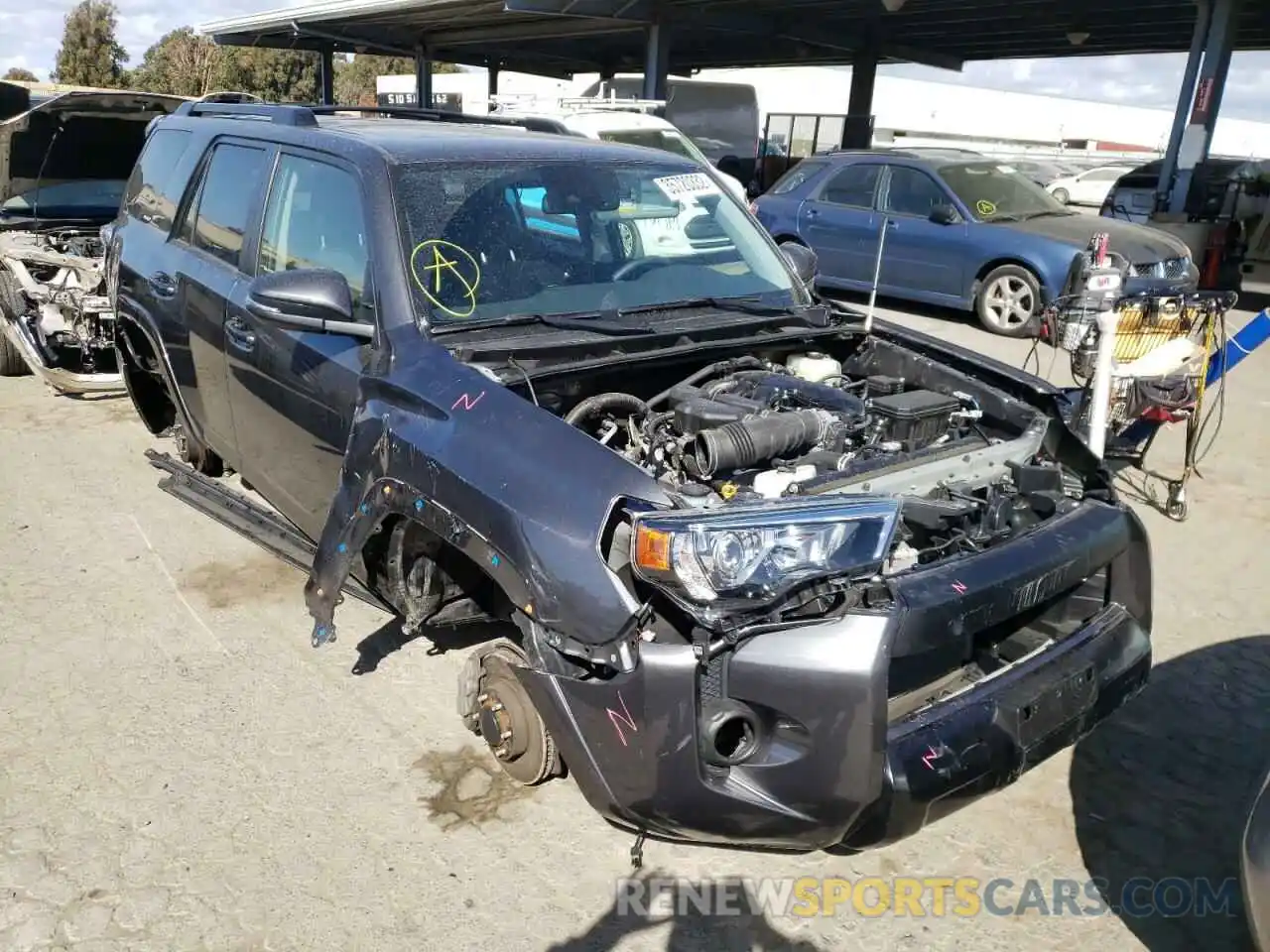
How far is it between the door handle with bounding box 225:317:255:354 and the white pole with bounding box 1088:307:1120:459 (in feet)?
12.1

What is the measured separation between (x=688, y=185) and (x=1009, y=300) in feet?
21.7

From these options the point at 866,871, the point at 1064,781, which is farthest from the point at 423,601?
the point at 1064,781

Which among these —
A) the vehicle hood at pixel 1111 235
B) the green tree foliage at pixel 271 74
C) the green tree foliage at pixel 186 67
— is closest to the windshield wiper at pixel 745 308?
the vehicle hood at pixel 1111 235

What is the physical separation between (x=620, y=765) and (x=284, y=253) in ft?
7.88

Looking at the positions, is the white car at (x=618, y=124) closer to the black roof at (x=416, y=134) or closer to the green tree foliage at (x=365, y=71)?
the black roof at (x=416, y=134)

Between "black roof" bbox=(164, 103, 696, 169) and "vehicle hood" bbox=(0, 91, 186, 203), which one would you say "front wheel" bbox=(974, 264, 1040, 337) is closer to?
"black roof" bbox=(164, 103, 696, 169)

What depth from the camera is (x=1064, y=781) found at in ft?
10.4

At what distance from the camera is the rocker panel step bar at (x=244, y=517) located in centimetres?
386

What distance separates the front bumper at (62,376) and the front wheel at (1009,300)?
7.67m

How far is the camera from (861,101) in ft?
75.9

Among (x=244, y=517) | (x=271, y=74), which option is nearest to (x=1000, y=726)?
(x=244, y=517)

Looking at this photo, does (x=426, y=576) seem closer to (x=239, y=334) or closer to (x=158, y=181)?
(x=239, y=334)

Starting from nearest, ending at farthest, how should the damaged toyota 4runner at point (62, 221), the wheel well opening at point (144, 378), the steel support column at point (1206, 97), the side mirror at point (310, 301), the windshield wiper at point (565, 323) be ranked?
the side mirror at point (310, 301) < the windshield wiper at point (565, 323) < the wheel well opening at point (144, 378) < the damaged toyota 4runner at point (62, 221) < the steel support column at point (1206, 97)

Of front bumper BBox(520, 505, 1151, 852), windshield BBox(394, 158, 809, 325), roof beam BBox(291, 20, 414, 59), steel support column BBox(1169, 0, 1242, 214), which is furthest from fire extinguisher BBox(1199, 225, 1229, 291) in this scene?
roof beam BBox(291, 20, 414, 59)
